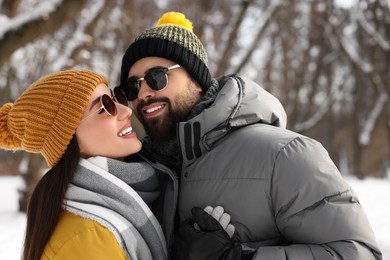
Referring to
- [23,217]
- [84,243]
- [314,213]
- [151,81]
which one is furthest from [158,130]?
[23,217]

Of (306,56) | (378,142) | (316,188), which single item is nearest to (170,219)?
(316,188)

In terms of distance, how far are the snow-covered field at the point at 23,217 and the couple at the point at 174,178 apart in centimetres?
443

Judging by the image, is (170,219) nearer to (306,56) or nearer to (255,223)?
(255,223)

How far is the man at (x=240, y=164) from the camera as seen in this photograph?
2.02 meters

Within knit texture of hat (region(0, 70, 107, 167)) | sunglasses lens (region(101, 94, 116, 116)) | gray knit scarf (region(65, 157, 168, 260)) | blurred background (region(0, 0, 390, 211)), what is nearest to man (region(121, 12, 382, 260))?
gray knit scarf (region(65, 157, 168, 260))

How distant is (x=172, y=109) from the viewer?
2637 millimetres

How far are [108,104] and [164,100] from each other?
38cm

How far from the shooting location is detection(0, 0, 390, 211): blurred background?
6.28 meters

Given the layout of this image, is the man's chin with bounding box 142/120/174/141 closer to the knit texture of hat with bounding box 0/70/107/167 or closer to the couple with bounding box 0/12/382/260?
the couple with bounding box 0/12/382/260

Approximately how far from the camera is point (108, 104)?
239 cm

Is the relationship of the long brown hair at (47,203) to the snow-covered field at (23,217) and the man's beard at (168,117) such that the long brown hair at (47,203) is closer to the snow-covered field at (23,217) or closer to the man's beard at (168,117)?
the man's beard at (168,117)

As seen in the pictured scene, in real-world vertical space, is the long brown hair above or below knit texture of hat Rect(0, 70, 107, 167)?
below

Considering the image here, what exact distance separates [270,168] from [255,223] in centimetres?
27

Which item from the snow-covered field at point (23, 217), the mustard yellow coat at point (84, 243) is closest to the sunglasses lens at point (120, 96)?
the mustard yellow coat at point (84, 243)
